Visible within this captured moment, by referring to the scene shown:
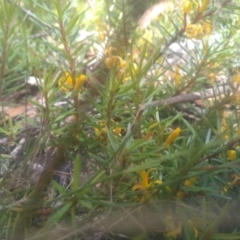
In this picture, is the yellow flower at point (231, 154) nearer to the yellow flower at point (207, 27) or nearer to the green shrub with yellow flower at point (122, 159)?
the green shrub with yellow flower at point (122, 159)

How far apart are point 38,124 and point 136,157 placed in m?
0.23

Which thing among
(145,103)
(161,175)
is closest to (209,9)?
(145,103)

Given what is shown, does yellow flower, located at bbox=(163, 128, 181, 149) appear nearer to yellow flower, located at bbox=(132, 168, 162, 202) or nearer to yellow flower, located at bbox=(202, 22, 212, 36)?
yellow flower, located at bbox=(132, 168, 162, 202)

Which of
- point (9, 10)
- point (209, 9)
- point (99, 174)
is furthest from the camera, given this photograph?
point (209, 9)

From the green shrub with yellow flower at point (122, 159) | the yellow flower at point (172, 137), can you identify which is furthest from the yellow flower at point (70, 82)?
the yellow flower at point (172, 137)

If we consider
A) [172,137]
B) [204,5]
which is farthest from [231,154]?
[204,5]

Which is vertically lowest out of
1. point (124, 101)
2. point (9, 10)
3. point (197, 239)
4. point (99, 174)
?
point (197, 239)

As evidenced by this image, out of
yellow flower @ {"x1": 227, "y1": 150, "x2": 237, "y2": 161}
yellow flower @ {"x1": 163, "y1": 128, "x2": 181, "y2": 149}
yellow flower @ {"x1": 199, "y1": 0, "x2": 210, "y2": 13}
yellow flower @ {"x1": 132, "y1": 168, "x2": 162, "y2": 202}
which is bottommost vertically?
yellow flower @ {"x1": 132, "y1": 168, "x2": 162, "y2": 202}

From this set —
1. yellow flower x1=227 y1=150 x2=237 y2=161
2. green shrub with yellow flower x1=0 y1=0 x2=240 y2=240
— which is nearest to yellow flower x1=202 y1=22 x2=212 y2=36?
green shrub with yellow flower x1=0 y1=0 x2=240 y2=240

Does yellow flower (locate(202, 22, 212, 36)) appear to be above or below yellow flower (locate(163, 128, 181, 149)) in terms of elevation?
above

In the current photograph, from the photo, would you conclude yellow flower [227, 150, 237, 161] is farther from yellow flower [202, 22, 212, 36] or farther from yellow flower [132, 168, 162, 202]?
yellow flower [202, 22, 212, 36]

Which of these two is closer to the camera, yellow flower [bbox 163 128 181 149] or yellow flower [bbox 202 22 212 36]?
yellow flower [bbox 163 128 181 149]

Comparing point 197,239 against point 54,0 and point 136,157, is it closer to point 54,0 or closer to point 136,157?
point 136,157

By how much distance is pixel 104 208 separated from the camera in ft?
1.86
